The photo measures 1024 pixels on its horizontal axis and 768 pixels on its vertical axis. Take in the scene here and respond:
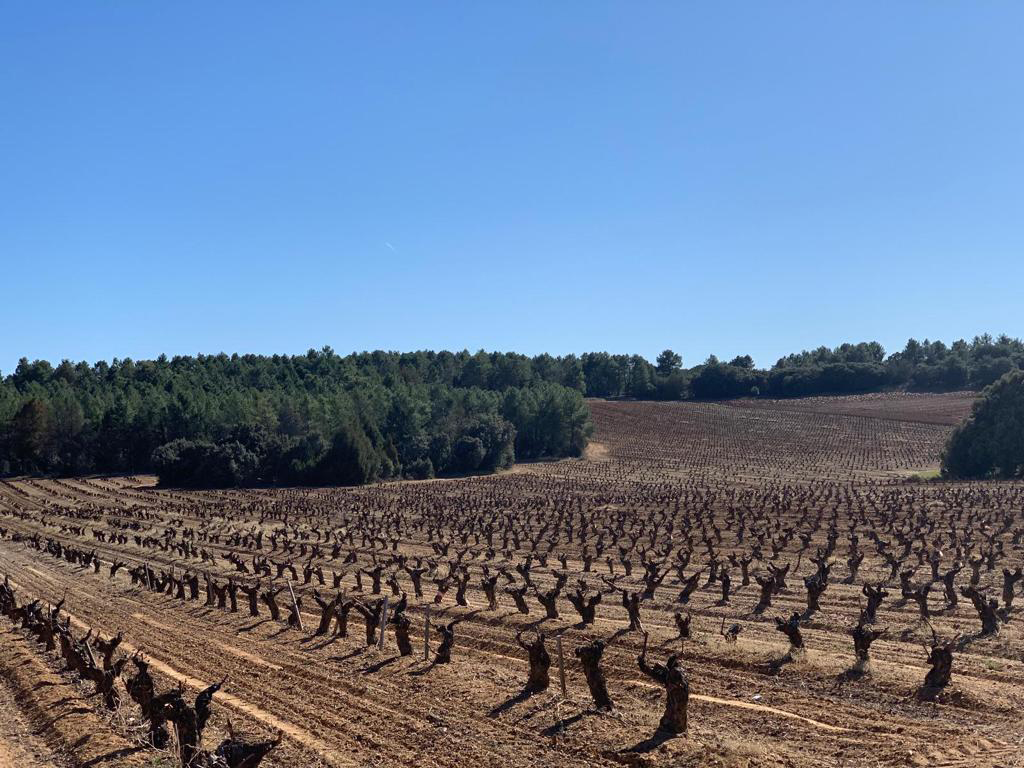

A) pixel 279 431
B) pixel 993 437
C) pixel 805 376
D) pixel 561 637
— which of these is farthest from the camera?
pixel 805 376

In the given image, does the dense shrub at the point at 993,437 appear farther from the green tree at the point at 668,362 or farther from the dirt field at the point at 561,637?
the green tree at the point at 668,362

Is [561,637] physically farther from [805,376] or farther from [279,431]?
[805,376]

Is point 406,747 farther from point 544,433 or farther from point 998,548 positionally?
point 544,433

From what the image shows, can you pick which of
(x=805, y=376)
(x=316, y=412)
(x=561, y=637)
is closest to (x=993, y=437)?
(x=561, y=637)

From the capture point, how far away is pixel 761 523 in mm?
48531

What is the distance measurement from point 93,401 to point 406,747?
104498mm

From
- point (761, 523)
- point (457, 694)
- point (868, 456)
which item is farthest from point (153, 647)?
point (868, 456)

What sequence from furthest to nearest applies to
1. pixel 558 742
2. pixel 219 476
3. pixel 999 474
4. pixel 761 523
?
pixel 219 476
pixel 999 474
pixel 761 523
pixel 558 742

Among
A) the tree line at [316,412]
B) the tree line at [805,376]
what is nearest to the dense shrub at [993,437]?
the tree line at [316,412]

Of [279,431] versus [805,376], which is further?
[805,376]

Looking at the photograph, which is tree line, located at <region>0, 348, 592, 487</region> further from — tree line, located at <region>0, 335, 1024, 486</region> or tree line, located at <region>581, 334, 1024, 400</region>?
tree line, located at <region>581, 334, 1024, 400</region>

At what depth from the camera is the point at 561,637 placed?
70.1 feet

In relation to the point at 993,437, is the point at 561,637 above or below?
below

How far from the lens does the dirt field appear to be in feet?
45.8
